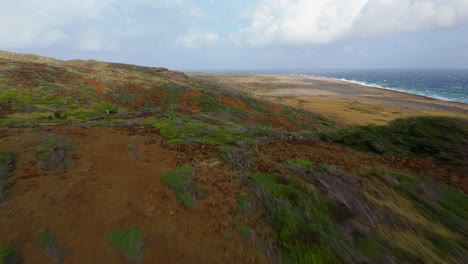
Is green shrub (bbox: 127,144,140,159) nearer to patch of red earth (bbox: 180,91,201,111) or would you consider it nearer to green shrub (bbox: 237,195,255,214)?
green shrub (bbox: 237,195,255,214)

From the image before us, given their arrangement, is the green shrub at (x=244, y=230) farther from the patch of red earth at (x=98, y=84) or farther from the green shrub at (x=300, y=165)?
the patch of red earth at (x=98, y=84)

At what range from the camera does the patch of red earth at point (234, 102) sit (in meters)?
23.3

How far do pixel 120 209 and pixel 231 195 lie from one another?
87.6 inches

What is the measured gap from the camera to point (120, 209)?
4.66 meters

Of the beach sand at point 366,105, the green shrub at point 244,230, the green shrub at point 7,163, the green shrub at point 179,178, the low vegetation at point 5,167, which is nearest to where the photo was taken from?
the green shrub at point 244,230

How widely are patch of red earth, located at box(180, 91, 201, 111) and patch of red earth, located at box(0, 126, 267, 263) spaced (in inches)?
537

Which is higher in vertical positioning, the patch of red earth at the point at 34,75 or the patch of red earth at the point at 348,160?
the patch of red earth at the point at 34,75

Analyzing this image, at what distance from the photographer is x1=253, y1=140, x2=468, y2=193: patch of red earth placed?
6.79 m

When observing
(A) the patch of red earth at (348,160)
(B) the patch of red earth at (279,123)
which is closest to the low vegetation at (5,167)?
(A) the patch of red earth at (348,160)

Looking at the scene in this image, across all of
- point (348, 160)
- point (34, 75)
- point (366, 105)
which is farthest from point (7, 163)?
point (366, 105)

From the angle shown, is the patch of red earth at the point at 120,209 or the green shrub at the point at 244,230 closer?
the patch of red earth at the point at 120,209

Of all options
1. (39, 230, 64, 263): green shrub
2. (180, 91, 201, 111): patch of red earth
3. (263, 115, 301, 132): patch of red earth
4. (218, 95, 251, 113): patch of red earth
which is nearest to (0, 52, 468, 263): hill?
(39, 230, 64, 263): green shrub

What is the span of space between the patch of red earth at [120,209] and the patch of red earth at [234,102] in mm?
16170

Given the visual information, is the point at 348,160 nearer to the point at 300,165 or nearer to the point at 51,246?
the point at 300,165
